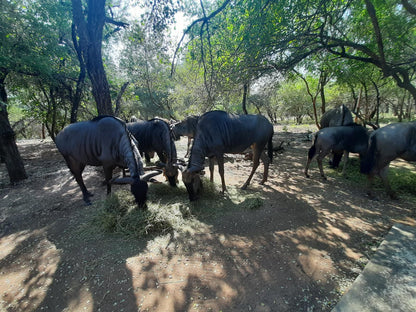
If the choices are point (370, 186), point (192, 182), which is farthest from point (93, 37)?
point (370, 186)

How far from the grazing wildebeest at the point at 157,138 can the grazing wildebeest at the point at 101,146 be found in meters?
1.30

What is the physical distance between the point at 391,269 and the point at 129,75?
615 inches

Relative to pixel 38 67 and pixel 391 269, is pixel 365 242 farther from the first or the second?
pixel 38 67

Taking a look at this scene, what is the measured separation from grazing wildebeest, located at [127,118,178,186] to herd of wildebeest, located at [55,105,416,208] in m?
0.03

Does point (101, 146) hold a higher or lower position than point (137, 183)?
higher

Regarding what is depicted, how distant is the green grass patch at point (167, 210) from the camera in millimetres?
3713

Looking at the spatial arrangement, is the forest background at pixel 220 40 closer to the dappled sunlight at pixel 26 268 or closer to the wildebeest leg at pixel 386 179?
the wildebeest leg at pixel 386 179

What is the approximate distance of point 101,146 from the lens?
15.3 ft

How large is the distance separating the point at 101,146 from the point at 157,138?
6.95 feet

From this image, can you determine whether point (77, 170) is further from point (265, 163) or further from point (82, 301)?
point (265, 163)

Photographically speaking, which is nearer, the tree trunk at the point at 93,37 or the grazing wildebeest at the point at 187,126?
the tree trunk at the point at 93,37

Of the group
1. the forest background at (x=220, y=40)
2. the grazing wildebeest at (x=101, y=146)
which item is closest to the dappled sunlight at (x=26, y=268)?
the grazing wildebeest at (x=101, y=146)

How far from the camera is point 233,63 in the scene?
536 cm

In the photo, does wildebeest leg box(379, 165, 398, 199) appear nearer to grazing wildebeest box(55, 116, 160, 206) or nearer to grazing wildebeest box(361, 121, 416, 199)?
grazing wildebeest box(361, 121, 416, 199)
